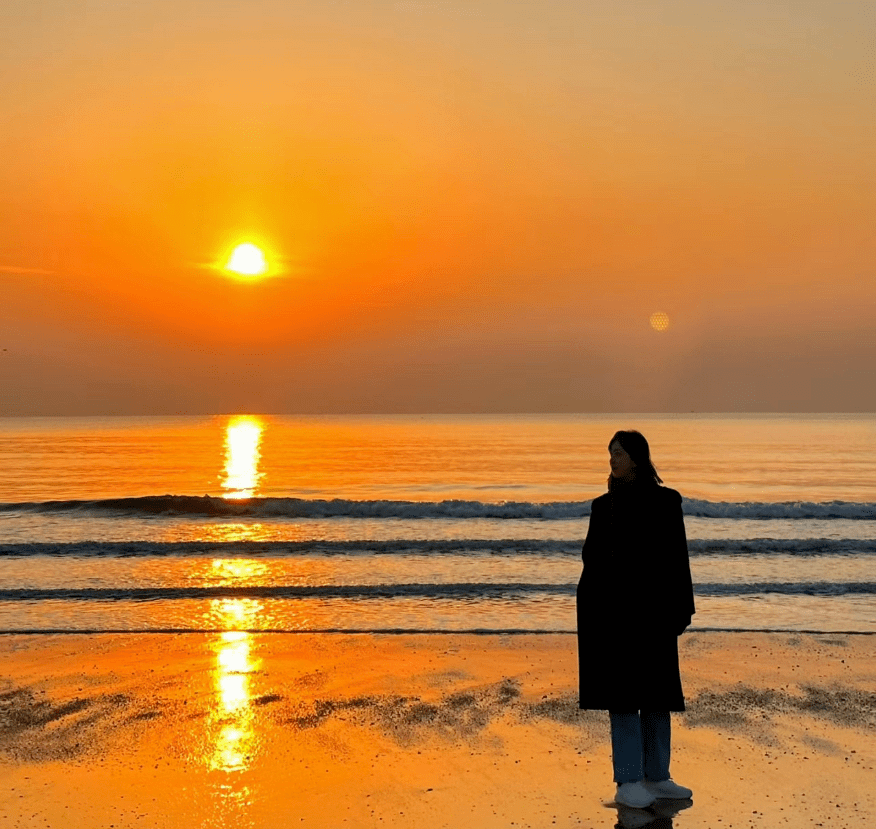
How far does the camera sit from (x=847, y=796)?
18.7ft

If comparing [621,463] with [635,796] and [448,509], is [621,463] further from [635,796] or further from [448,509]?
[448,509]

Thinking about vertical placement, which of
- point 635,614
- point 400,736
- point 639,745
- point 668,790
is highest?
point 635,614

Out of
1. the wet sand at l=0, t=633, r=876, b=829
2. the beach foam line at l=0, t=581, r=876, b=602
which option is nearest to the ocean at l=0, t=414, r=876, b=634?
the beach foam line at l=0, t=581, r=876, b=602

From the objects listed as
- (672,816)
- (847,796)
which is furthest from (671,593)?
(847,796)

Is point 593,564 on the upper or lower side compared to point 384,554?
upper

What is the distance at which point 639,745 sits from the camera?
5609 mm

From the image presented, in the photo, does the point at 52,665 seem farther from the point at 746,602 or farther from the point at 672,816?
the point at 746,602

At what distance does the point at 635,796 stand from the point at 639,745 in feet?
0.99

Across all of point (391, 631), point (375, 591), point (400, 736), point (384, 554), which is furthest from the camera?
point (384, 554)

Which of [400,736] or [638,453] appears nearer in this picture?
[638,453]

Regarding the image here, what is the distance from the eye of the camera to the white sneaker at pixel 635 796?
17.8ft

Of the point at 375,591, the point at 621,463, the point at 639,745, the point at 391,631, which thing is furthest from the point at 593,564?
the point at 375,591

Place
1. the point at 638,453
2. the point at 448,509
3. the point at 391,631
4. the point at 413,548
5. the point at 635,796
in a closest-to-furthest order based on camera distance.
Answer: the point at 638,453 → the point at 635,796 → the point at 391,631 → the point at 413,548 → the point at 448,509

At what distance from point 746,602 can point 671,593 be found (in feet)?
30.5
